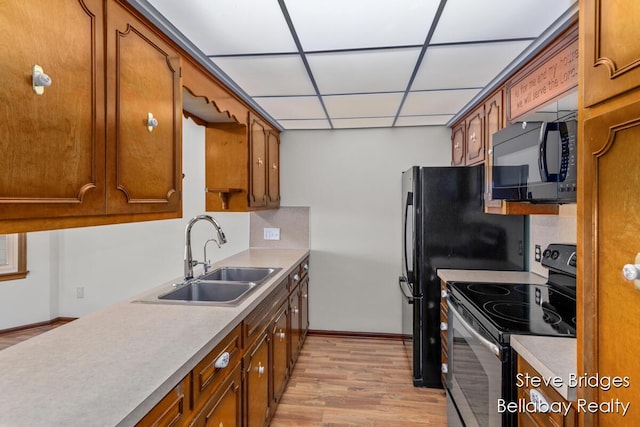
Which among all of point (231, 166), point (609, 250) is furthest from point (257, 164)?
point (609, 250)

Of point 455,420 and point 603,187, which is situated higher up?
point 603,187

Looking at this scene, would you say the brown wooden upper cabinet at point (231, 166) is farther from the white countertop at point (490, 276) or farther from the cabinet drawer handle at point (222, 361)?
the white countertop at point (490, 276)

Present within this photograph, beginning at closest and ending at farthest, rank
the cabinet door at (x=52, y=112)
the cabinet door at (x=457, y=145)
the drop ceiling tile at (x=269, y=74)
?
the cabinet door at (x=52, y=112)
the drop ceiling tile at (x=269, y=74)
the cabinet door at (x=457, y=145)

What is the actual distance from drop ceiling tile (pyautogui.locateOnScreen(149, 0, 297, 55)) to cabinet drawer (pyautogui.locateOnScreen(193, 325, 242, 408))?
1335mm

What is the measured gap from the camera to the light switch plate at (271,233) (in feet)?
11.9

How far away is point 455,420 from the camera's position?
190 centimetres

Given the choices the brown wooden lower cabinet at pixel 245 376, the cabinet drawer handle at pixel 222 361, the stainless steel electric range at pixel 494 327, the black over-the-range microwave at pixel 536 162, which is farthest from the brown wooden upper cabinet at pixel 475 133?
the cabinet drawer handle at pixel 222 361

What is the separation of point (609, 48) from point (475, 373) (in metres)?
1.42

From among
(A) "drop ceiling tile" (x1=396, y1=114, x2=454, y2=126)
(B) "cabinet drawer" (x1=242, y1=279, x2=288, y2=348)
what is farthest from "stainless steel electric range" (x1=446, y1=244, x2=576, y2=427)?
(A) "drop ceiling tile" (x1=396, y1=114, x2=454, y2=126)

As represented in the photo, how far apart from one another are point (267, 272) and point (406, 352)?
156 cm

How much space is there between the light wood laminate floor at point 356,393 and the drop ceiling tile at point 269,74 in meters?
2.17

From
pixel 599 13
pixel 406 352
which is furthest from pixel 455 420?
pixel 599 13

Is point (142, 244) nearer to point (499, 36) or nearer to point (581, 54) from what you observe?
point (499, 36)

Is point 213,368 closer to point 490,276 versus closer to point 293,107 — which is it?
point 490,276
